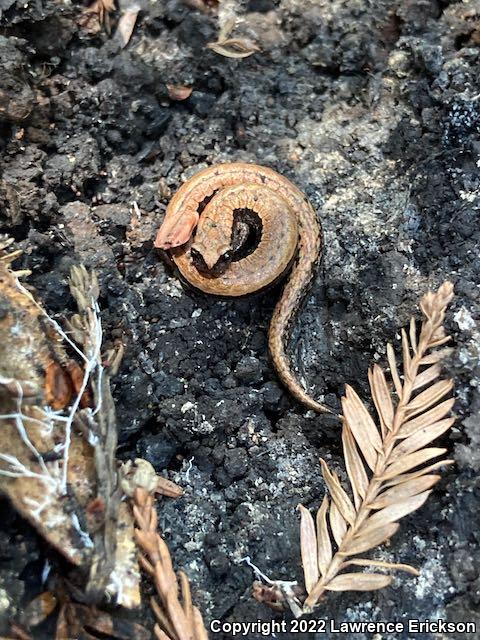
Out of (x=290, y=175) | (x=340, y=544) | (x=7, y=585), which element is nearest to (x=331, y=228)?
(x=290, y=175)

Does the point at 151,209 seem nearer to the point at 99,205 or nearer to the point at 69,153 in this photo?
the point at 99,205

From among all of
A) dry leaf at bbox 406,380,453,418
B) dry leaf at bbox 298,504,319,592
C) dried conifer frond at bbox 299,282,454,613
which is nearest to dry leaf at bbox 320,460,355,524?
dried conifer frond at bbox 299,282,454,613

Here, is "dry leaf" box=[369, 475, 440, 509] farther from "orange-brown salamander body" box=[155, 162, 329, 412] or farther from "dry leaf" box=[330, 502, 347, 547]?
"orange-brown salamander body" box=[155, 162, 329, 412]

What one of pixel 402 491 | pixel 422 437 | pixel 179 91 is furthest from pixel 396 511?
pixel 179 91

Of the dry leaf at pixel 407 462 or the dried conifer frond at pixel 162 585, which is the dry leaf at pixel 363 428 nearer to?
the dry leaf at pixel 407 462

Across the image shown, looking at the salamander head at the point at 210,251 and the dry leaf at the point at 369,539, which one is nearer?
the dry leaf at the point at 369,539

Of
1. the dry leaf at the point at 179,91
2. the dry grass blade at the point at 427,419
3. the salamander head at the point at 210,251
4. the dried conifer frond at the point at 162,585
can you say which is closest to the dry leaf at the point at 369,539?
the dry grass blade at the point at 427,419

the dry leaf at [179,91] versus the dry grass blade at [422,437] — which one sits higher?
the dry leaf at [179,91]

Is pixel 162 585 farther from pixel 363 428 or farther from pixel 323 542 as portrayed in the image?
pixel 363 428
